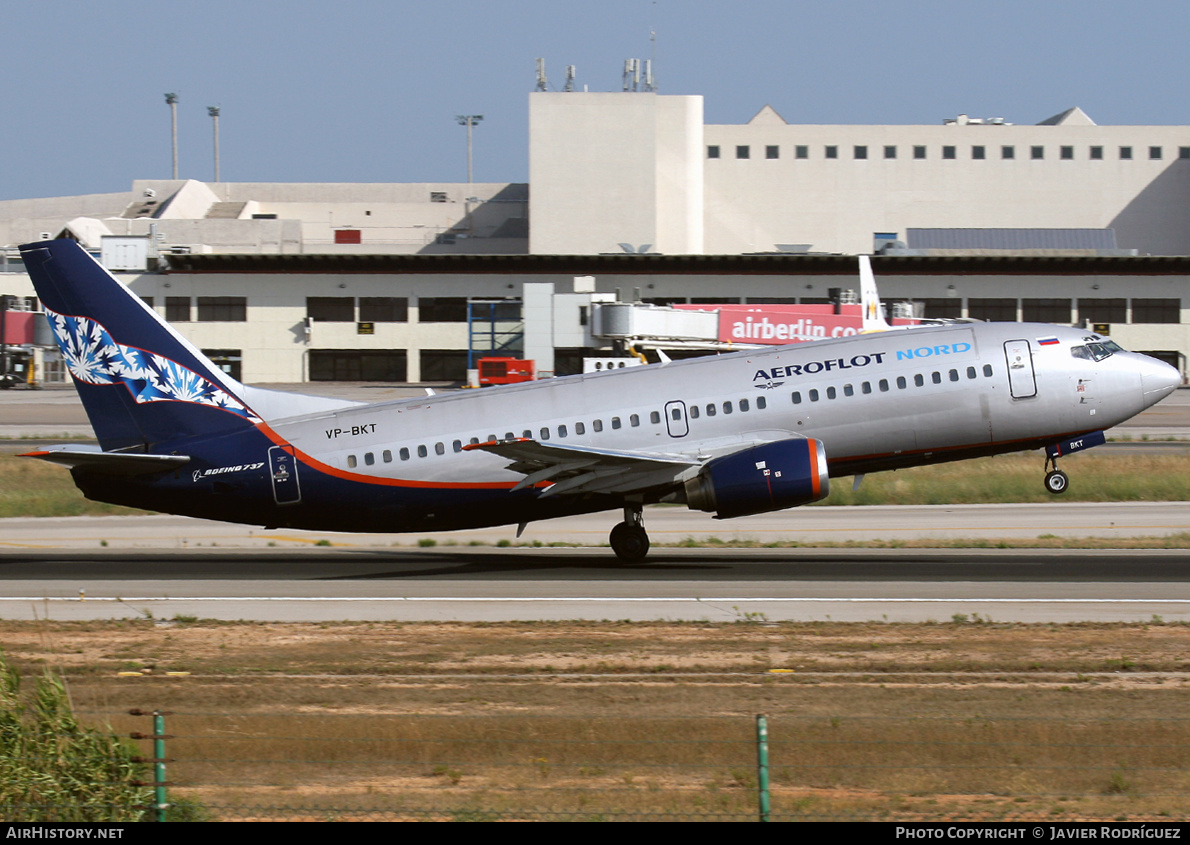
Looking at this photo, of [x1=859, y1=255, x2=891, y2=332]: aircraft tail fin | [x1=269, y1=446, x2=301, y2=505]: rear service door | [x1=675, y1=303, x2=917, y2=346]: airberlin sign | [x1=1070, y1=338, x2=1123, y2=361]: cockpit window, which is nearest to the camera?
[x1=269, y1=446, x2=301, y2=505]: rear service door

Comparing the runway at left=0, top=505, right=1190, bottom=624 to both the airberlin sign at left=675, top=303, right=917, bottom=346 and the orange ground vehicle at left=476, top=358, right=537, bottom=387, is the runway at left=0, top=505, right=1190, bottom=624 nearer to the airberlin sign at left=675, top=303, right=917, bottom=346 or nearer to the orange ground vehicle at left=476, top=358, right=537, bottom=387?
the orange ground vehicle at left=476, top=358, right=537, bottom=387

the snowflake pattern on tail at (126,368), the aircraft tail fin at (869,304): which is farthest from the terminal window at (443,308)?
the snowflake pattern on tail at (126,368)

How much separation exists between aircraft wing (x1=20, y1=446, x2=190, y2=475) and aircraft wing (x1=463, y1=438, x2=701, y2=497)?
6569mm

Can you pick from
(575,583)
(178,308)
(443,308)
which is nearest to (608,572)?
(575,583)

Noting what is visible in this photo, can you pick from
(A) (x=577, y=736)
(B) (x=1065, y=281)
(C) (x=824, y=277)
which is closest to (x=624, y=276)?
(C) (x=824, y=277)

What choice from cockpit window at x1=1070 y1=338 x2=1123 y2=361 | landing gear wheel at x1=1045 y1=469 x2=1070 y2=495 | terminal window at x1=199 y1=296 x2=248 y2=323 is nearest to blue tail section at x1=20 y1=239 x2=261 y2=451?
landing gear wheel at x1=1045 y1=469 x2=1070 y2=495

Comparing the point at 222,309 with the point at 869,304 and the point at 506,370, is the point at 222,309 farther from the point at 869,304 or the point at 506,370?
the point at 869,304

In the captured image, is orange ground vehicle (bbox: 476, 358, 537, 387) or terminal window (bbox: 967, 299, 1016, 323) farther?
terminal window (bbox: 967, 299, 1016, 323)

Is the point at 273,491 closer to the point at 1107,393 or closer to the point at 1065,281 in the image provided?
the point at 1107,393

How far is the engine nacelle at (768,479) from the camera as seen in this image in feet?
81.9

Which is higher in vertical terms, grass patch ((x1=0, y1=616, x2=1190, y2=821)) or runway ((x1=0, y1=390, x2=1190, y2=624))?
runway ((x1=0, y1=390, x2=1190, y2=624))

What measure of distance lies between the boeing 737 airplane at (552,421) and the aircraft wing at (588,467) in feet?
0.15

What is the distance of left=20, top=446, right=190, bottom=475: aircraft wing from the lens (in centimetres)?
2512

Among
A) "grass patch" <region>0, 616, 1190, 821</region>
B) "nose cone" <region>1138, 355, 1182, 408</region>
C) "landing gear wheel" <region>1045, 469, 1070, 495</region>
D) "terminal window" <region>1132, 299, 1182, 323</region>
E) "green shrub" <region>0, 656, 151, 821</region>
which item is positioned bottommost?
"grass patch" <region>0, 616, 1190, 821</region>
